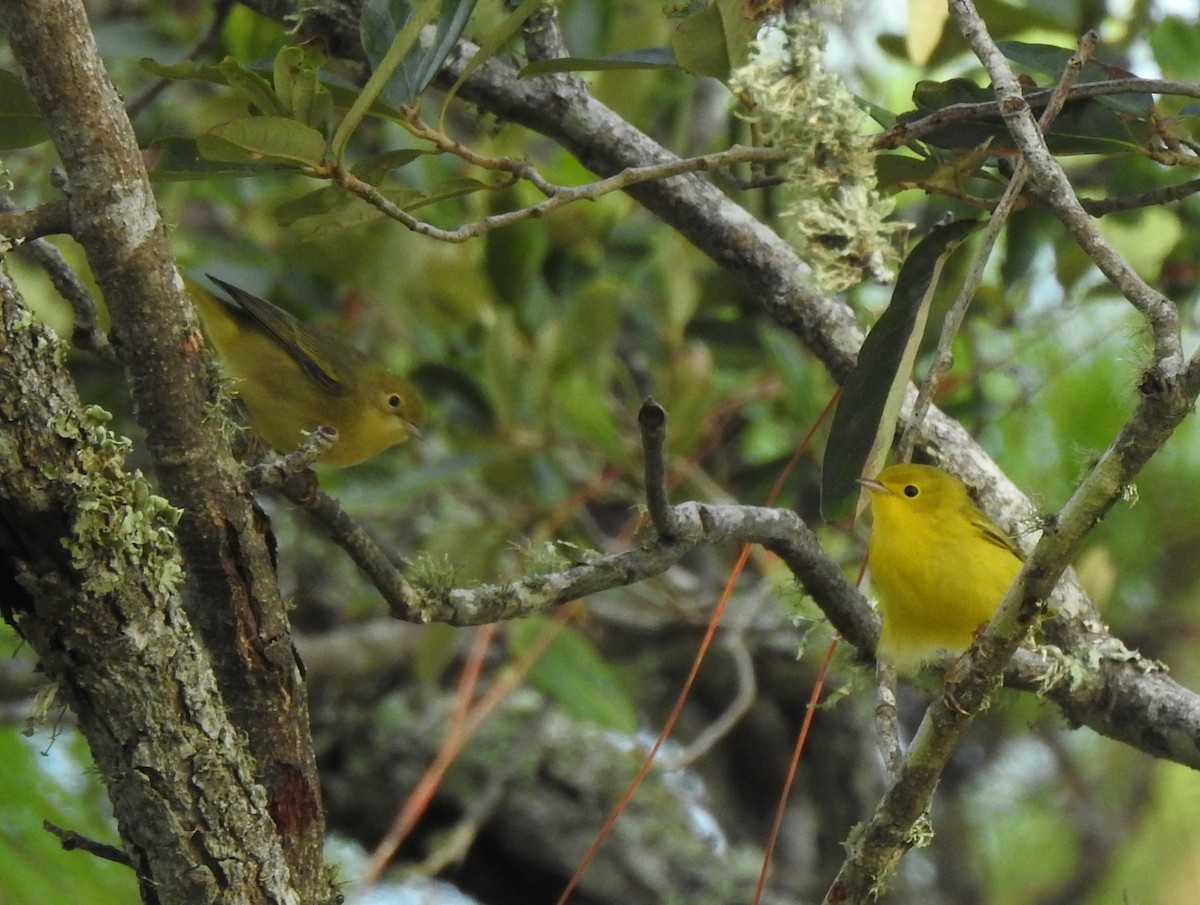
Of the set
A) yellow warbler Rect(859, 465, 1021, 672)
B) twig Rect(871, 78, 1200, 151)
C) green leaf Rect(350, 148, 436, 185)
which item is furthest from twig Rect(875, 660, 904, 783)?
green leaf Rect(350, 148, 436, 185)

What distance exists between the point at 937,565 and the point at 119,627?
1.66 meters

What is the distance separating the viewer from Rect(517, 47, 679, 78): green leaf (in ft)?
6.61

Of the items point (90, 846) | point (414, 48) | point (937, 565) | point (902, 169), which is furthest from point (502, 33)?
point (937, 565)

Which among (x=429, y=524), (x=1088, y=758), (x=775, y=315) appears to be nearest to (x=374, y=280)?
(x=429, y=524)

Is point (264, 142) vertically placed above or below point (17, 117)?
above

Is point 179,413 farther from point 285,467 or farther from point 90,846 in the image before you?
point 90,846

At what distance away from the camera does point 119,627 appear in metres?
1.50

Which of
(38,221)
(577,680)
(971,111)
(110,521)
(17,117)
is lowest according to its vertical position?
(577,680)

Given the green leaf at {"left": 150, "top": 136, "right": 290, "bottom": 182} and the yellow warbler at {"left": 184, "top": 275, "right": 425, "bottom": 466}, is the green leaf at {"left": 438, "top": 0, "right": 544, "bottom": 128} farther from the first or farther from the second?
the yellow warbler at {"left": 184, "top": 275, "right": 425, "bottom": 466}

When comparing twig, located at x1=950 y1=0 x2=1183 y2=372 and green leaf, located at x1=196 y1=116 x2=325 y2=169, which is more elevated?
twig, located at x1=950 y1=0 x2=1183 y2=372

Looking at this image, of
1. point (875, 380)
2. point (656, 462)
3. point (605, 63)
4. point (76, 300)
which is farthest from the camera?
point (605, 63)

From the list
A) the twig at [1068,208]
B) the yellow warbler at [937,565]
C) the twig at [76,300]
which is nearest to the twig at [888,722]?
the yellow warbler at [937,565]

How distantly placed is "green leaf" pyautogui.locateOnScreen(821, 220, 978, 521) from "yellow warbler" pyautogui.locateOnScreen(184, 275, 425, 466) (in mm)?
1658

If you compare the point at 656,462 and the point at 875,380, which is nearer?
the point at 656,462
